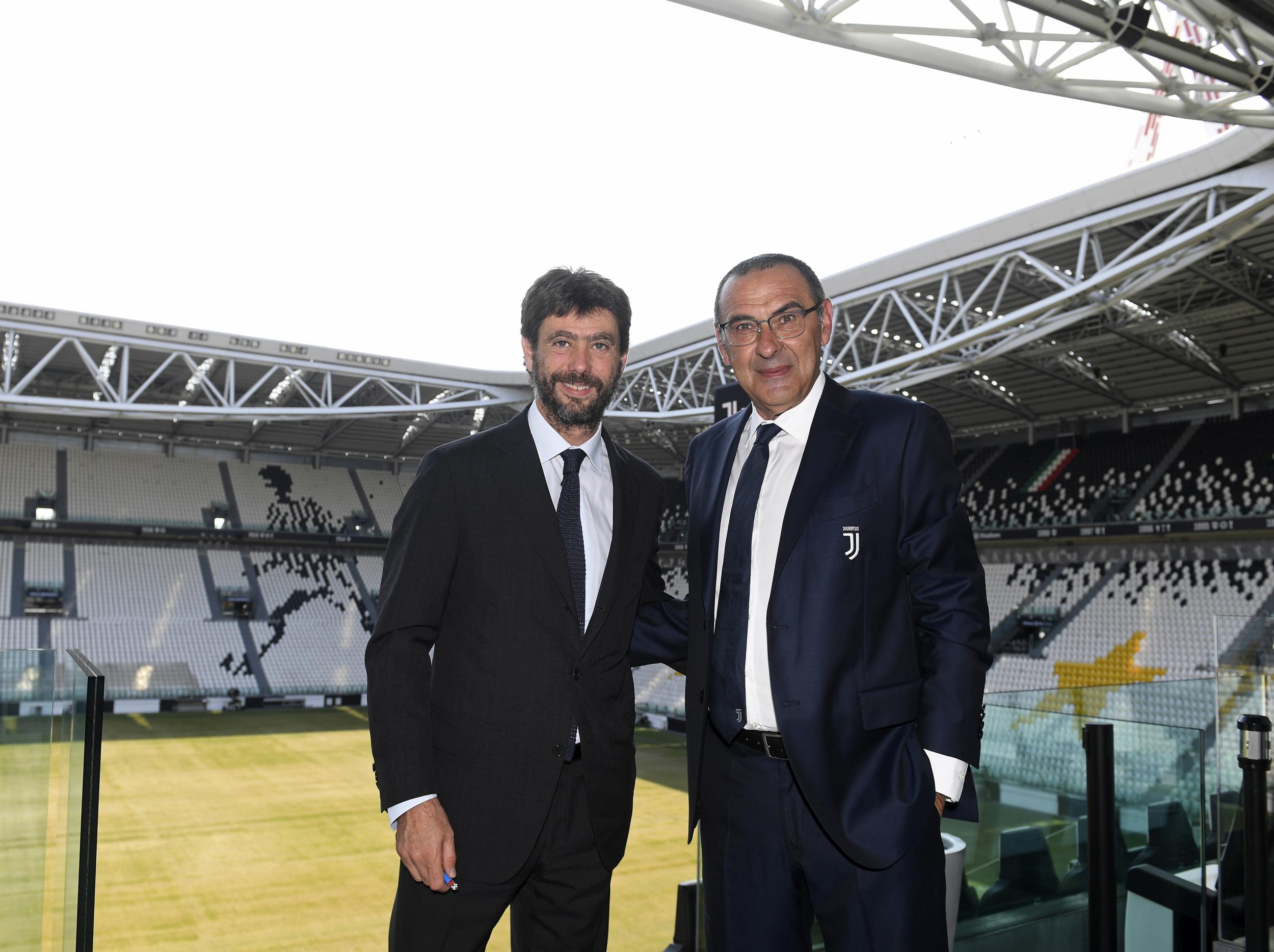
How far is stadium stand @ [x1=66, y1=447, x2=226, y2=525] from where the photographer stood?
32844 mm

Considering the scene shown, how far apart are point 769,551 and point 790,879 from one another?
80cm

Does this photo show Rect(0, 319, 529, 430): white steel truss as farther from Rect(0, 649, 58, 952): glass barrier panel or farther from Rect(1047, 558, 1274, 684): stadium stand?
Rect(0, 649, 58, 952): glass barrier panel

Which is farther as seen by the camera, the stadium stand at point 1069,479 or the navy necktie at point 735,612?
the stadium stand at point 1069,479

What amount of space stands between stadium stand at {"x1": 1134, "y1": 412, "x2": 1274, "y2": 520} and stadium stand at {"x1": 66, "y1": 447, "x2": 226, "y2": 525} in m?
31.2

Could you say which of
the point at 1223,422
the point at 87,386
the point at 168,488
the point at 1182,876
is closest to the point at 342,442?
the point at 168,488

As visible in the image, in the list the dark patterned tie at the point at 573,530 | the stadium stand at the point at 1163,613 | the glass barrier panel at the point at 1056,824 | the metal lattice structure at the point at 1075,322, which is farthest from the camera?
the stadium stand at the point at 1163,613

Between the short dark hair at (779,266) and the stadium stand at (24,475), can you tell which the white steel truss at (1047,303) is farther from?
the stadium stand at (24,475)

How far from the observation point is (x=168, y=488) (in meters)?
35.0

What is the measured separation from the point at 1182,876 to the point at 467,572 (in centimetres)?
358

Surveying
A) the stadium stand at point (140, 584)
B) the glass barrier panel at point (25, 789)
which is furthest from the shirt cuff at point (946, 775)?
the stadium stand at point (140, 584)

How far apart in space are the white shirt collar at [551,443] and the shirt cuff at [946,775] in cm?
121

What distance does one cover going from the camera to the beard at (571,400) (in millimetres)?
2646

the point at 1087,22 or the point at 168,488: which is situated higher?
the point at 1087,22

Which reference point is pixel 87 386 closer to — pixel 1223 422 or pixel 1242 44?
pixel 1242 44
